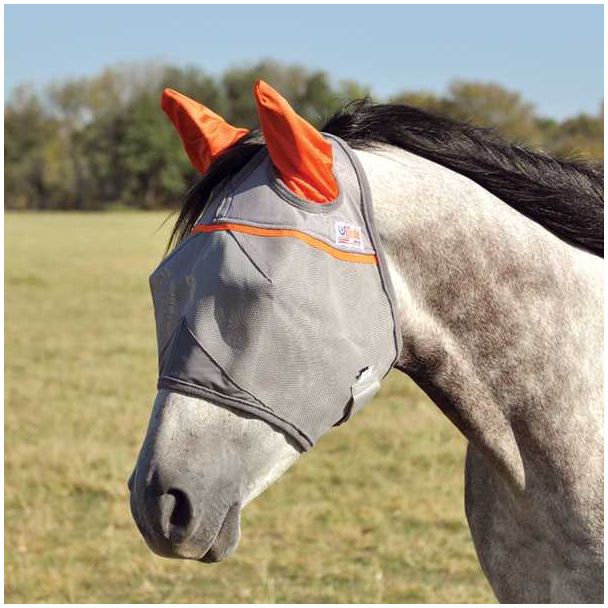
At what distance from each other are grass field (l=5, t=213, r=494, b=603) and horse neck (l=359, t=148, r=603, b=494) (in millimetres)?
2869

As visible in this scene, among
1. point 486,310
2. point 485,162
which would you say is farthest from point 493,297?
point 485,162

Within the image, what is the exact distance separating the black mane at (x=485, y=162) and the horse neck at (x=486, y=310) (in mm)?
51

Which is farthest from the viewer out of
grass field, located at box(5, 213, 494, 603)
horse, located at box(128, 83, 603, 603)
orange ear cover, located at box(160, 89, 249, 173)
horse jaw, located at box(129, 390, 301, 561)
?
grass field, located at box(5, 213, 494, 603)

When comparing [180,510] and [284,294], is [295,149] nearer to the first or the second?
[284,294]

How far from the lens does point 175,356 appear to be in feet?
5.99

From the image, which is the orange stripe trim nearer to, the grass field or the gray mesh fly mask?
the gray mesh fly mask

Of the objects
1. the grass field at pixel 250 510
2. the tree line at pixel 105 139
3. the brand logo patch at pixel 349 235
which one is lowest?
the tree line at pixel 105 139

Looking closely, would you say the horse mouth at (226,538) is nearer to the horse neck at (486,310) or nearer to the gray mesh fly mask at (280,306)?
the gray mesh fly mask at (280,306)

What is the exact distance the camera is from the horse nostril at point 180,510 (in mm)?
1813

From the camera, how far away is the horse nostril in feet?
5.95

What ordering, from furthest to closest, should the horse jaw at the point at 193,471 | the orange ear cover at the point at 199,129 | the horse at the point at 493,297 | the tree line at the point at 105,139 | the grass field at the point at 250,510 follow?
the tree line at the point at 105,139, the grass field at the point at 250,510, the orange ear cover at the point at 199,129, the horse at the point at 493,297, the horse jaw at the point at 193,471

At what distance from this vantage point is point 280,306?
5.99ft

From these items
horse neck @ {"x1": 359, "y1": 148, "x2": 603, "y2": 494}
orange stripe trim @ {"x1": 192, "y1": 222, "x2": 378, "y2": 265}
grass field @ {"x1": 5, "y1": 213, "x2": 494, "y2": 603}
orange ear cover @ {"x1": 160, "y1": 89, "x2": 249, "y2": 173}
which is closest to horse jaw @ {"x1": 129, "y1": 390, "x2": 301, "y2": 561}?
orange stripe trim @ {"x1": 192, "y1": 222, "x2": 378, "y2": 265}

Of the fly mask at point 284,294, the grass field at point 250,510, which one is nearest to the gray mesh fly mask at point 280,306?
the fly mask at point 284,294
